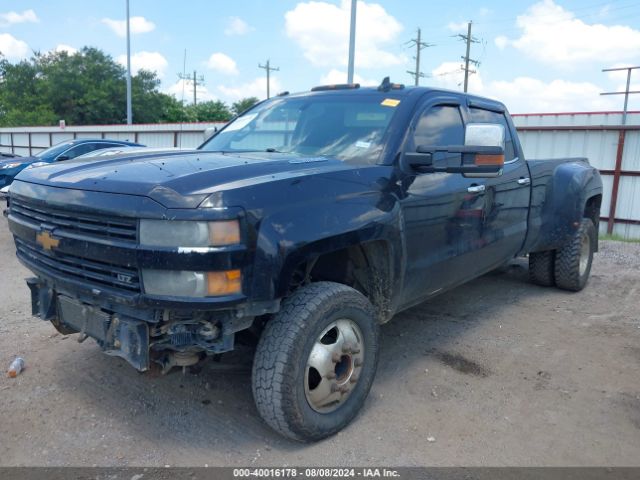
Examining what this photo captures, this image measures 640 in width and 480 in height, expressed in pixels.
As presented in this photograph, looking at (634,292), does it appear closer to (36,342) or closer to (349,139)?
(349,139)

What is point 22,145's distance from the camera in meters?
32.2

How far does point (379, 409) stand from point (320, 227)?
4.17 ft

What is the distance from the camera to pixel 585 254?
6094mm

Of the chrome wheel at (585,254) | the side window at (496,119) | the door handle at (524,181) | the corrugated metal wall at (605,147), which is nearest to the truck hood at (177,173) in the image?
the side window at (496,119)

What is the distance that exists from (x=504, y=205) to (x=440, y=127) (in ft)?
3.30

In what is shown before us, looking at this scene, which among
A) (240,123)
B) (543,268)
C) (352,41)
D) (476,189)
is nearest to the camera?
(476,189)

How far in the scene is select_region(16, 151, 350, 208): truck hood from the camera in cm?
251

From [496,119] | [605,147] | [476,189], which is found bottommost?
[476,189]

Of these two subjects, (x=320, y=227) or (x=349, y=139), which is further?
(x=349, y=139)

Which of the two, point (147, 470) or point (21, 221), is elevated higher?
point (21, 221)

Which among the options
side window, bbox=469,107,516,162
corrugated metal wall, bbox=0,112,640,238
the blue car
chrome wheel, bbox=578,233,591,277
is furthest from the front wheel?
corrugated metal wall, bbox=0,112,640,238

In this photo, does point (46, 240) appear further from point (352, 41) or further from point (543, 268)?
point (352, 41)

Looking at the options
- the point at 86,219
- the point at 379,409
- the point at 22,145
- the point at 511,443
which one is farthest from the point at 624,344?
the point at 22,145

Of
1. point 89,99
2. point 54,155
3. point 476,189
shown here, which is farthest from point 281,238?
point 89,99
